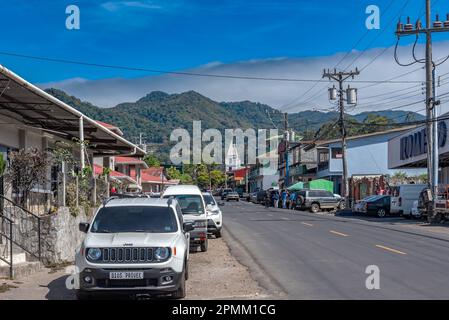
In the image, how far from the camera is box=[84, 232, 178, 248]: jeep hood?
1053cm

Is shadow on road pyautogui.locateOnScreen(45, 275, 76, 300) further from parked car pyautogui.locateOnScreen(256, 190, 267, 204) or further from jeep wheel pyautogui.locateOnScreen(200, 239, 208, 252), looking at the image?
parked car pyautogui.locateOnScreen(256, 190, 267, 204)

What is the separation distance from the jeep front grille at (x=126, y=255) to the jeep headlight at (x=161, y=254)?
82 mm

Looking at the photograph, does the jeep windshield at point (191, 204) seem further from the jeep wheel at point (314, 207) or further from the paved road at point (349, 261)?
the jeep wheel at point (314, 207)

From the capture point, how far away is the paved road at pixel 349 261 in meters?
11.3

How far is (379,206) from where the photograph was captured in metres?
40.8

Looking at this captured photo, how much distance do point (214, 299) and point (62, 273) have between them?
183 inches

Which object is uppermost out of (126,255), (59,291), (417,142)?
(417,142)

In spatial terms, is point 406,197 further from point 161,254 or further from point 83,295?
point 83,295

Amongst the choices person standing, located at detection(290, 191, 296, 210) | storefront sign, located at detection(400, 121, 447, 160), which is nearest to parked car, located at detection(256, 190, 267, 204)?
person standing, located at detection(290, 191, 296, 210)

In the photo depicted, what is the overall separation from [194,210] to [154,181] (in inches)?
2665

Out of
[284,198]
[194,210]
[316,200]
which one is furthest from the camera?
[284,198]

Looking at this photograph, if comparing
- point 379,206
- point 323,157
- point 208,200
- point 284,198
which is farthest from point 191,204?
point 323,157

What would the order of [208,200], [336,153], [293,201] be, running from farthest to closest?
[336,153]
[293,201]
[208,200]
